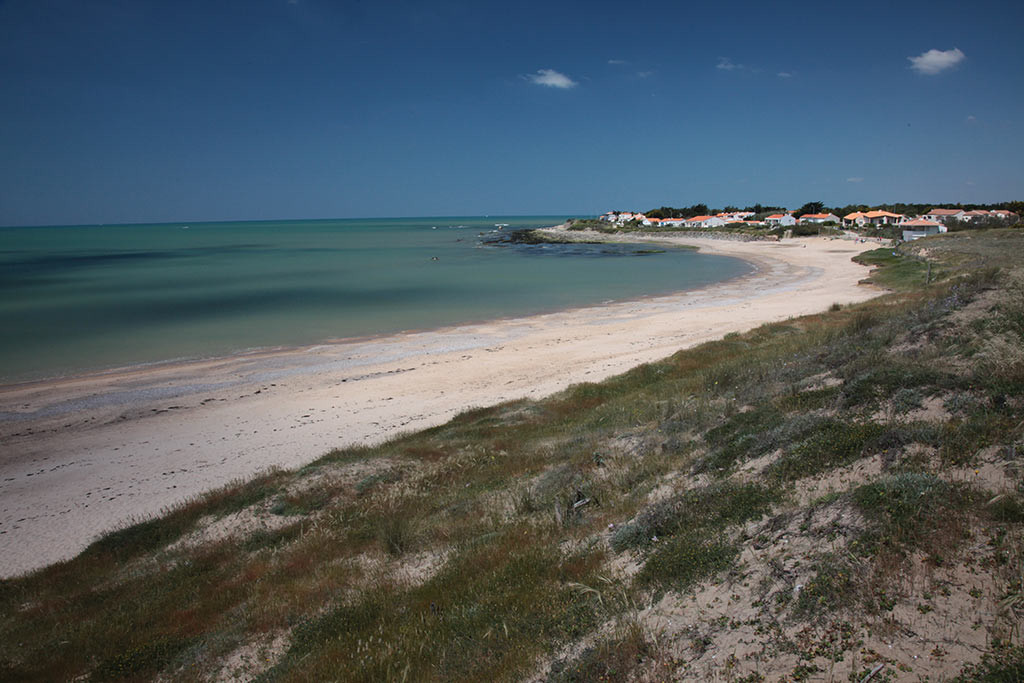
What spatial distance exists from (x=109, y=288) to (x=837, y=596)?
6542 centimetres

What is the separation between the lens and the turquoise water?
2834 cm

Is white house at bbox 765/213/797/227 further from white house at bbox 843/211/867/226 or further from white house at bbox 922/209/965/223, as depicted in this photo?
white house at bbox 922/209/965/223

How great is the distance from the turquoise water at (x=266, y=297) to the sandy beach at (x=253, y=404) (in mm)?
4268

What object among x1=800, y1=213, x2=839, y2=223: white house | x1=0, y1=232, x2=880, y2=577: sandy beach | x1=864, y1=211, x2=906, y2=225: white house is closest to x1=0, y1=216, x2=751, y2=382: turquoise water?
x1=0, y1=232, x2=880, y2=577: sandy beach

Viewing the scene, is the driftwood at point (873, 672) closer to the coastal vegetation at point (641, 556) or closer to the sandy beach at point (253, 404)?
the coastal vegetation at point (641, 556)

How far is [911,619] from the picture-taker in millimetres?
3693

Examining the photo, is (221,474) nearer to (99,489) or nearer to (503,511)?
(99,489)

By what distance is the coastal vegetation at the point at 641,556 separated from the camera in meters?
3.94

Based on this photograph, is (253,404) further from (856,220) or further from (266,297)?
(856,220)

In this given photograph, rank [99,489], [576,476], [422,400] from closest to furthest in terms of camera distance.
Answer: [576,476] < [99,489] < [422,400]

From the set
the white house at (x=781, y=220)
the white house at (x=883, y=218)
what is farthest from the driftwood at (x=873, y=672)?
the white house at (x=781, y=220)

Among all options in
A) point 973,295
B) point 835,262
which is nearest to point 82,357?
point 973,295

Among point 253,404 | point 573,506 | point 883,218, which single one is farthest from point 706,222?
point 573,506

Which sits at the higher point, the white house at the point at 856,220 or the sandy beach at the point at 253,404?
the white house at the point at 856,220
